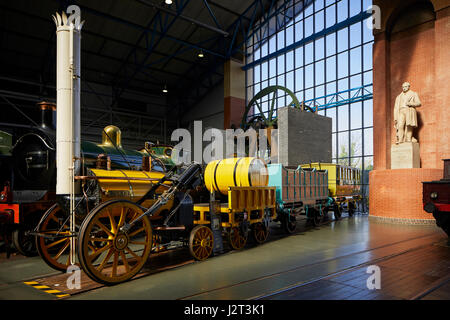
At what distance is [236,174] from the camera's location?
26.6 feet

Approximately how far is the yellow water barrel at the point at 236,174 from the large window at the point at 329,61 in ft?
42.8

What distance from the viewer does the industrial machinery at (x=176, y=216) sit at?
15.8 ft

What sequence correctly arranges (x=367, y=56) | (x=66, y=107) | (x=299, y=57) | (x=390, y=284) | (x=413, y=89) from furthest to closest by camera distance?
(x=299, y=57)
(x=367, y=56)
(x=413, y=89)
(x=66, y=107)
(x=390, y=284)

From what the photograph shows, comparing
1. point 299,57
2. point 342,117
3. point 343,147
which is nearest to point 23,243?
point 343,147

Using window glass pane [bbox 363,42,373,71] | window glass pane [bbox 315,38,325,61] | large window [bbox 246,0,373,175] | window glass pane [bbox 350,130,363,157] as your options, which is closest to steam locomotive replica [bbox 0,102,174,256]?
window glass pane [bbox 350,130,363,157]

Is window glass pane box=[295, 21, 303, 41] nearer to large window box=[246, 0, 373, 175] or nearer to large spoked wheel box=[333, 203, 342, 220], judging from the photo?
large window box=[246, 0, 373, 175]

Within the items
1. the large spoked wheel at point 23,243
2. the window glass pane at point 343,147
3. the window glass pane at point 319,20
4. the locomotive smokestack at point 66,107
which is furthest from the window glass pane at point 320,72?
the large spoked wheel at point 23,243

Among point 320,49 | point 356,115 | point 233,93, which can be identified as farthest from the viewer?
point 233,93

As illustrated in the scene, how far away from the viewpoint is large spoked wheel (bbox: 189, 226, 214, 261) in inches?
248

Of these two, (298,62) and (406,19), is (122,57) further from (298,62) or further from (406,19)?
(406,19)

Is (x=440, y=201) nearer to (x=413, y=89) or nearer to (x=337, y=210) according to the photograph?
(x=337, y=210)

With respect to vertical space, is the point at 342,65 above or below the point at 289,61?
below

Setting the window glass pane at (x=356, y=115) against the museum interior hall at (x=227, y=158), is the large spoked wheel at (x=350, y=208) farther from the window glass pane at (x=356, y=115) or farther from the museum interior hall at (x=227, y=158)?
the window glass pane at (x=356, y=115)

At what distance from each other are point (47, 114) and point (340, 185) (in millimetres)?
11112
